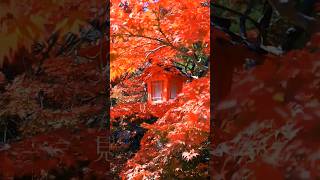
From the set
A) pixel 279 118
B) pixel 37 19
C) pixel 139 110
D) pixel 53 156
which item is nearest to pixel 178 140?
pixel 139 110

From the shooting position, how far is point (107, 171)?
156 inches

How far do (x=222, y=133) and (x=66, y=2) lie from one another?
62.6 inches

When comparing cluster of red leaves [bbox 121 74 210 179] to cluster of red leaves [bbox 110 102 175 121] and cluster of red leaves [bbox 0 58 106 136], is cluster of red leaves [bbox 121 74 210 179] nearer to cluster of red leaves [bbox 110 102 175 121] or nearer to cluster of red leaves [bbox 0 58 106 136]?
cluster of red leaves [bbox 110 102 175 121]

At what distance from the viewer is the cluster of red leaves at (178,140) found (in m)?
3.78

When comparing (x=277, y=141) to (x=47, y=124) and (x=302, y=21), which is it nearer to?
(x=302, y=21)

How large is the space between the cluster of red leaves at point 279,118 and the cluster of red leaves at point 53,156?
1.20 metres

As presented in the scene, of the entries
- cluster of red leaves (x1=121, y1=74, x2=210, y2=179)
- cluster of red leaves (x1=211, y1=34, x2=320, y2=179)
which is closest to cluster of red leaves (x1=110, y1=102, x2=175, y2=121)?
cluster of red leaves (x1=121, y1=74, x2=210, y2=179)

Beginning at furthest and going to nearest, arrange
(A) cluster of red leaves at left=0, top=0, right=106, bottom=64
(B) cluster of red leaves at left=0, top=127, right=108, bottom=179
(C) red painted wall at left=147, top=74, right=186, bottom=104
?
(C) red painted wall at left=147, top=74, right=186, bottom=104 < (B) cluster of red leaves at left=0, top=127, right=108, bottom=179 < (A) cluster of red leaves at left=0, top=0, right=106, bottom=64

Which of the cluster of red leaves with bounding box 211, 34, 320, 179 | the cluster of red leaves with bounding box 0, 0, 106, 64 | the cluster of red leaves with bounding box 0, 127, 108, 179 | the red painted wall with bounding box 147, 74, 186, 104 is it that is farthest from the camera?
the red painted wall with bounding box 147, 74, 186, 104

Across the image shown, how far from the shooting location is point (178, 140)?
12.8 ft

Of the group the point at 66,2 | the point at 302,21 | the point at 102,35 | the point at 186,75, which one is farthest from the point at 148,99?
the point at 302,21

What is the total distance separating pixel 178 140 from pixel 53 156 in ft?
3.39

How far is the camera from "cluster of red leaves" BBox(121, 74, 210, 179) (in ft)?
12.4

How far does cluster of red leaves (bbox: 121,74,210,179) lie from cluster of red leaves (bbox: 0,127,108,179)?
410 millimetres
